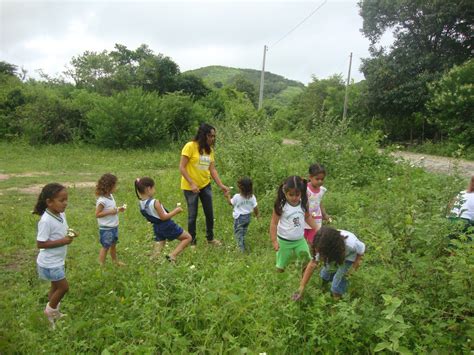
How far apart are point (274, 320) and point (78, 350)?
141 centimetres

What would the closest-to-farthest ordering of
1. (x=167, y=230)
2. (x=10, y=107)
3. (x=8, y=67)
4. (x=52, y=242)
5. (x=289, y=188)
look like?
(x=52, y=242) → (x=289, y=188) → (x=167, y=230) → (x=10, y=107) → (x=8, y=67)

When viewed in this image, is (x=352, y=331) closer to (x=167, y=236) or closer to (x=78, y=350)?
(x=78, y=350)

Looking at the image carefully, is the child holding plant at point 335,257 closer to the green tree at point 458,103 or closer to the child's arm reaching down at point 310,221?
the child's arm reaching down at point 310,221

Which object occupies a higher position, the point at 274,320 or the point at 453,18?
the point at 453,18

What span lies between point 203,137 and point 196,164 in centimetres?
37

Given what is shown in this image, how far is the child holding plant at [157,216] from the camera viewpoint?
4400mm

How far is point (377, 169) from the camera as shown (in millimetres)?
9000

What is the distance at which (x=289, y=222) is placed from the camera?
3877 mm

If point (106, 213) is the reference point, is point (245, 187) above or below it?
above

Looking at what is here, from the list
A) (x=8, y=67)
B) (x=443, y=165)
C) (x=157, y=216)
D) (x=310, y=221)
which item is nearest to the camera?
(x=310, y=221)

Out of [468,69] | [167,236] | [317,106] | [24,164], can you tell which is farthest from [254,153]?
[317,106]

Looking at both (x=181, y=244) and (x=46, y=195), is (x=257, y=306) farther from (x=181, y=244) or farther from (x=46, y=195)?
(x=46, y=195)

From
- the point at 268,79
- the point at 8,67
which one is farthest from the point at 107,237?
the point at 268,79

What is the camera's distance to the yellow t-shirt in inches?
204
